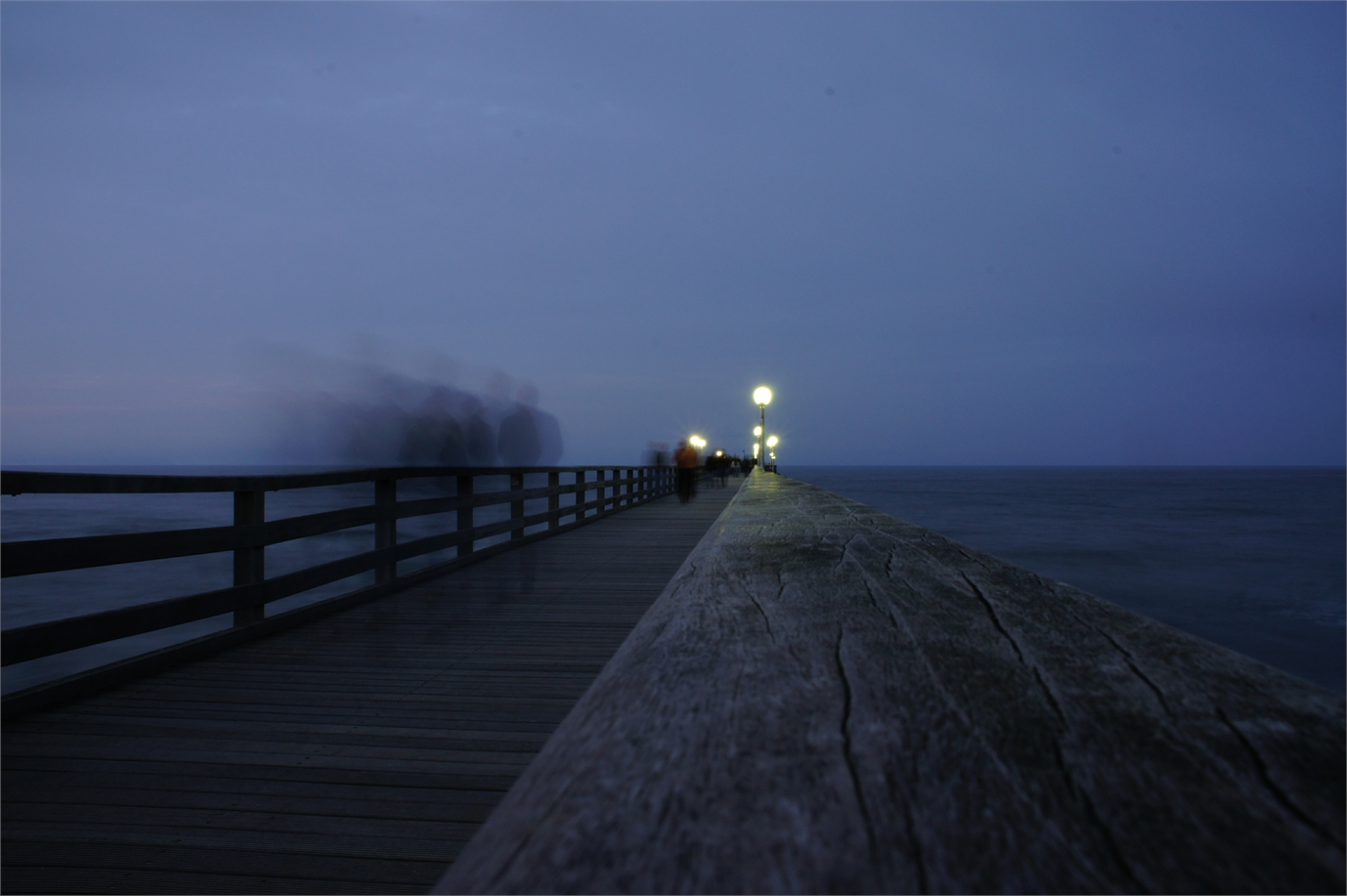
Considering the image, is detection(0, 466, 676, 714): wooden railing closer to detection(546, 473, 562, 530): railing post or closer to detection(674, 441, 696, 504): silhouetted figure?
detection(546, 473, 562, 530): railing post

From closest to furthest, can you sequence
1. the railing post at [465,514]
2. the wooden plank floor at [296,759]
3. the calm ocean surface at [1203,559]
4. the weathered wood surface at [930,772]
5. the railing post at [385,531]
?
the weathered wood surface at [930,772] < the wooden plank floor at [296,759] < the railing post at [385,531] < the railing post at [465,514] < the calm ocean surface at [1203,559]

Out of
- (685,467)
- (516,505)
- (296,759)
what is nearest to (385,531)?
(516,505)

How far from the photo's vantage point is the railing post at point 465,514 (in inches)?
253

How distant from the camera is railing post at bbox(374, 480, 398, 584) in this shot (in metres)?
5.06

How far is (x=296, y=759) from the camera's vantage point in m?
2.36

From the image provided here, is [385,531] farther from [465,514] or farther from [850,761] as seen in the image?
[850,761]

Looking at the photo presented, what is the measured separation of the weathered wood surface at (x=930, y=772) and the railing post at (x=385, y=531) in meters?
4.54

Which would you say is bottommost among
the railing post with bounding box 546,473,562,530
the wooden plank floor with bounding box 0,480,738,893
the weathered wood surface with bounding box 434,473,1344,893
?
the wooden plank floor with bounding box 0,480,738,893

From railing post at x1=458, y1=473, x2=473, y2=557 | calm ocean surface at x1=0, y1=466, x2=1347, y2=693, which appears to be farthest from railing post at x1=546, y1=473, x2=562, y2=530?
calm ocean surface at x1=0, y1=466, x2=1347, y2=693

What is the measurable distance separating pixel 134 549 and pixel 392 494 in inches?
76.5

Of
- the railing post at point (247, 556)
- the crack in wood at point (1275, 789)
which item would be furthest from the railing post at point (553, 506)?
the crack in wood at point (1275, 789)

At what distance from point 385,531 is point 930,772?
5.17m

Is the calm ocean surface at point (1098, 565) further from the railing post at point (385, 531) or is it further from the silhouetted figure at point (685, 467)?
the silhouetted figure at point (685, 467)

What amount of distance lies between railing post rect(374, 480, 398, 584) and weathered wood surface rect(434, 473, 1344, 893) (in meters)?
4.54
